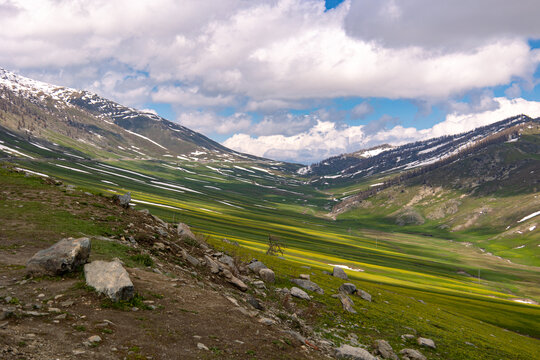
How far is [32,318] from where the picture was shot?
1457 centimetres

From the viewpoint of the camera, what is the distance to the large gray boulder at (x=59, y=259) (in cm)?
1847

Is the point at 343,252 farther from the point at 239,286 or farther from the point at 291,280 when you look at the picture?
the point at 239,286

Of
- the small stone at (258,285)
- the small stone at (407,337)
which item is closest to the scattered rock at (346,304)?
the small stone at (407,337)

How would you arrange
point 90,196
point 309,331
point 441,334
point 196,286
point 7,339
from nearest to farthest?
point 7,339
point 196,286
point 309,331
point 90,196
point 441,334

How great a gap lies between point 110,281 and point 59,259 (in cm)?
374

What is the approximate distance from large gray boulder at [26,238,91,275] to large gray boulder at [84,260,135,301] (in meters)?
0.96

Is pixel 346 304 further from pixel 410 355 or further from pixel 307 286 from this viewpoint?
pixel 410 355

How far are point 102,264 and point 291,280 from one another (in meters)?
25.7

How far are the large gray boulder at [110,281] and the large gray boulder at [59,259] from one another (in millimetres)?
959

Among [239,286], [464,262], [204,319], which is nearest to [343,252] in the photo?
[464,262]

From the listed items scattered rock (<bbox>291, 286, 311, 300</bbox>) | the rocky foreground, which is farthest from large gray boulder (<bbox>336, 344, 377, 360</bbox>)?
scattered rock (<bbox>291, 286, 311, 300</bbox>)

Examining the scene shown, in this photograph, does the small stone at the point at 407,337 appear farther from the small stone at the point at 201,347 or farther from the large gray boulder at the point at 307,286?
the small stone at the point at 201,347

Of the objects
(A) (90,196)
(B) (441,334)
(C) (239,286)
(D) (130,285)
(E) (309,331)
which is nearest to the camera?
(D) (130,285)

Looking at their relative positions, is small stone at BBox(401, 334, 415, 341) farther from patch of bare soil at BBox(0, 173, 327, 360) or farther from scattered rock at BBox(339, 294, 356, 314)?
patch of bare soil at BBox(0, 173, 327, 360)
